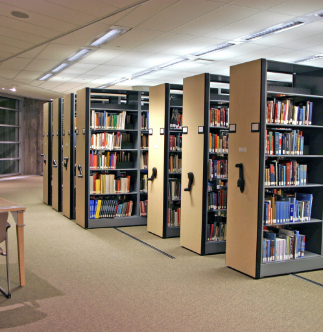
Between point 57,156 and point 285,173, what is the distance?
5569mm

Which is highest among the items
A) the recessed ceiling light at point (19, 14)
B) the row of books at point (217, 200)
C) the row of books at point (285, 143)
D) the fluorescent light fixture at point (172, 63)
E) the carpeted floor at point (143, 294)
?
the fluorescent light fixture at point (172, 63)

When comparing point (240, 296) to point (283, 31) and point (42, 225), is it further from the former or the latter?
point (283, 31)

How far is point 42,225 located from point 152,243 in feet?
7.93

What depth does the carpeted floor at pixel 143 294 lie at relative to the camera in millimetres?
3334

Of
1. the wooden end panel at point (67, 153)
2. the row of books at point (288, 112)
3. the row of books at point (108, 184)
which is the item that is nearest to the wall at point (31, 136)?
the wooden end panel at point (67, 153)

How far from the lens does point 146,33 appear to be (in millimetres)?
7895

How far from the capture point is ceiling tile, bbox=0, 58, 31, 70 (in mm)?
10312

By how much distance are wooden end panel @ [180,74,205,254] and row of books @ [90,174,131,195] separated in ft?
5.89

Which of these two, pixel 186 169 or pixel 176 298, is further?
pixel 186 169

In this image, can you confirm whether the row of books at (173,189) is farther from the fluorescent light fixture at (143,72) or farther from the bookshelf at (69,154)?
the fluorescent light fixture at (143,72)

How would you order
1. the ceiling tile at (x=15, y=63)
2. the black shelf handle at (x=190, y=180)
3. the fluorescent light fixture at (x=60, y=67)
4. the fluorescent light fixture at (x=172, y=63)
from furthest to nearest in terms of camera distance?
the fluorescent light fixture at (x=60, y=67) → the fluorescent light fixture at (x=172, y=63) → the ceiling tile at (x=15, y=63) → the black shelf handle at (x=190, y=180)

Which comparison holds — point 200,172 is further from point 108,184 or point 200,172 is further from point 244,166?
point 108,184

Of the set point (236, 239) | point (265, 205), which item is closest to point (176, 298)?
point (236, 239)

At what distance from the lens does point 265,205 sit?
4633 mm
